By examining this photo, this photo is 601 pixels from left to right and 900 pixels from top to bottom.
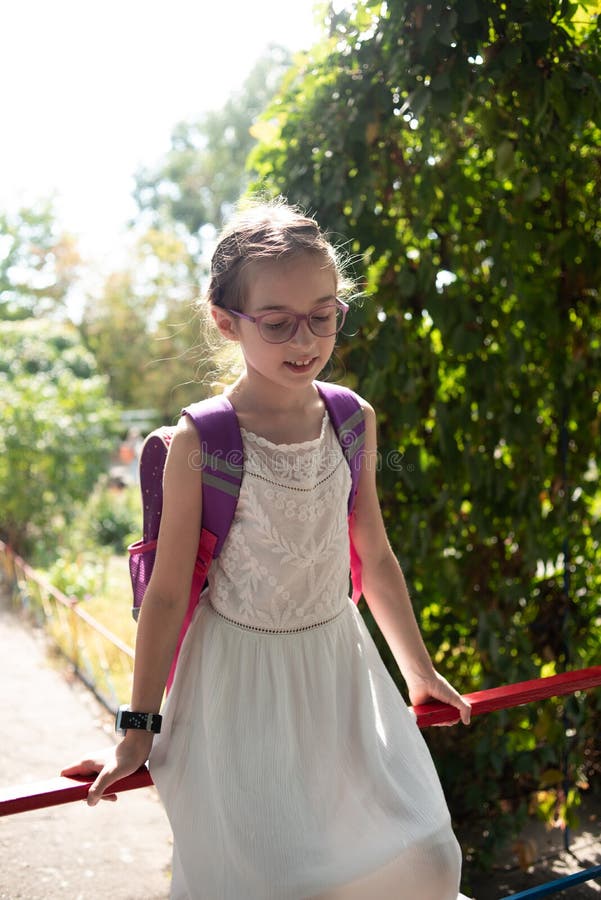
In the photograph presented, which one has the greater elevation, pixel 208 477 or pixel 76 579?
pixel 208 477

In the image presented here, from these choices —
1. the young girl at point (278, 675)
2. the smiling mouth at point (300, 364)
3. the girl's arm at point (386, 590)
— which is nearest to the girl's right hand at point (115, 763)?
the young girl at point (278, 675)

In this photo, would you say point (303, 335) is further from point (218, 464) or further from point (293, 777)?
point (293, 777)

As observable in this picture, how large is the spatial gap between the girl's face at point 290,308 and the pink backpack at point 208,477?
11cm

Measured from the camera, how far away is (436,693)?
5.86 feet

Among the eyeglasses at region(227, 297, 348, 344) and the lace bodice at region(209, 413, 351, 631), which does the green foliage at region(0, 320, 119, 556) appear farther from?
the eyeglasses at region(227, 297, 348, 344)

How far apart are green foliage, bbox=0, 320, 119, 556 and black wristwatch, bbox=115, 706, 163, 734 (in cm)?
808

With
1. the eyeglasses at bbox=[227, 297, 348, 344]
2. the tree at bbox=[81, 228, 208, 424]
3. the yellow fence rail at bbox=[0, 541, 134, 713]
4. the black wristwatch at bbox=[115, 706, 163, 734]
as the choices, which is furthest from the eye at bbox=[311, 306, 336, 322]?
the tree at bbox=[81, 228, 208, 424]

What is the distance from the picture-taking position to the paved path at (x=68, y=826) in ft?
11.3

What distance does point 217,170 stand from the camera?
26.5 m

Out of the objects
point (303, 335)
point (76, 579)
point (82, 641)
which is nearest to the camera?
point (303, 335)

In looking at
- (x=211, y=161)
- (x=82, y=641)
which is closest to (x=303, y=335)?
(x=82, y=641)

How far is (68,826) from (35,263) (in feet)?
79.7

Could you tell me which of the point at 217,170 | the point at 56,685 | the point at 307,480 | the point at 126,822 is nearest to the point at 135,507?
the point at 56,685

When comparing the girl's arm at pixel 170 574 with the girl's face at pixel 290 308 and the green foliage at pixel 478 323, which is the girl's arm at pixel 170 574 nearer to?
the girl's face at pixel 290 308
